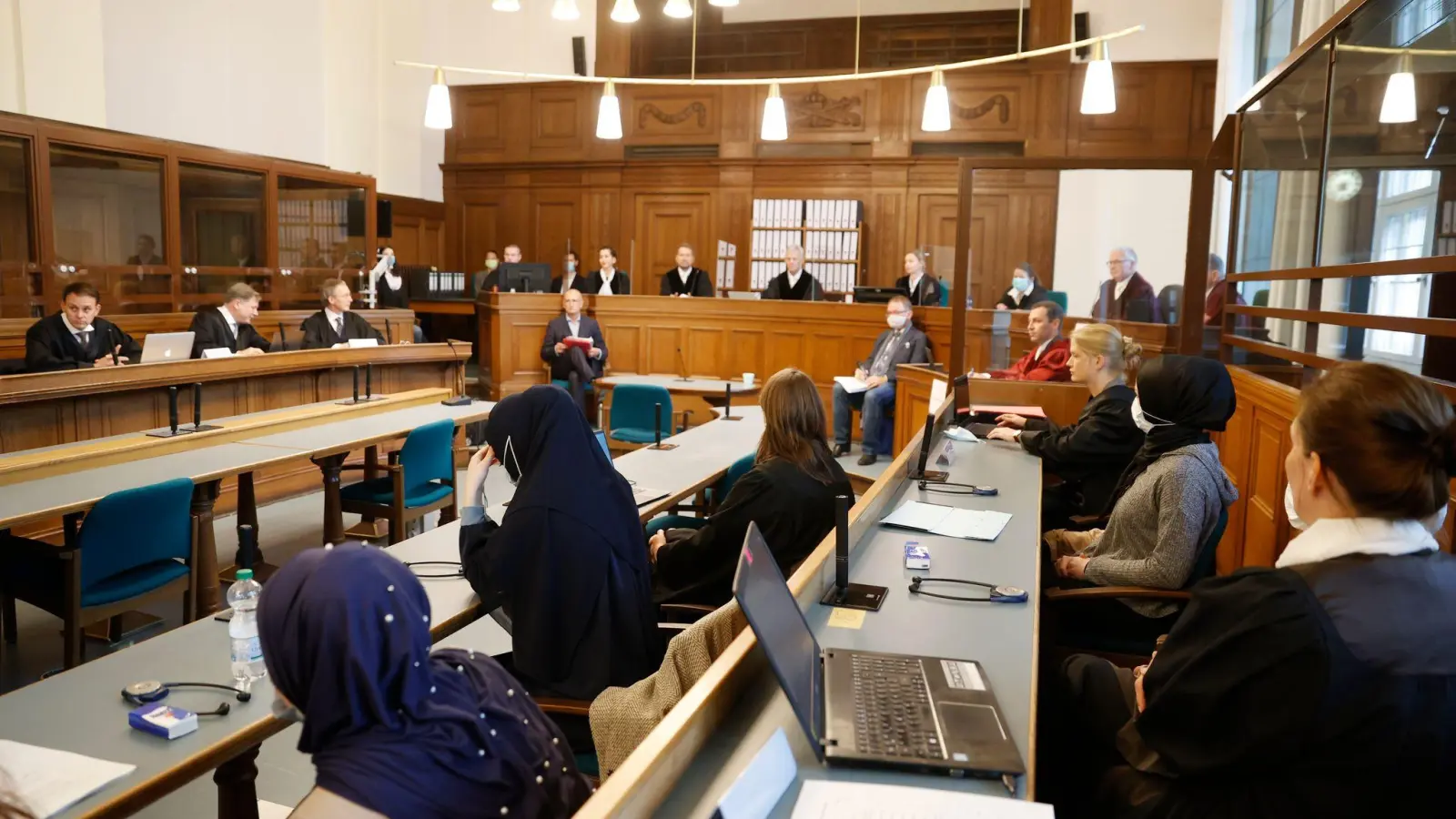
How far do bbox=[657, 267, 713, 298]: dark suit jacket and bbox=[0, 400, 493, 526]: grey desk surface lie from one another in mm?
4217

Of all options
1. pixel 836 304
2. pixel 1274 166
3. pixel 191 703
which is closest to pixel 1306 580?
pixel 191 703

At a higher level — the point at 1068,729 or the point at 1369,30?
the point at 1369,30

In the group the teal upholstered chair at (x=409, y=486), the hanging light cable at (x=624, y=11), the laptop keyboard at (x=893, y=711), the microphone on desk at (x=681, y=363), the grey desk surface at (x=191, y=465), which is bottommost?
the teal upholstered chair at (x=409, y=486)

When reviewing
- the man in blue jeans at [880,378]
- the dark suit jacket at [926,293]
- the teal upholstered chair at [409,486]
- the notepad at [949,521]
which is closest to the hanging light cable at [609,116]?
the teal upholstered chair at [409,486]

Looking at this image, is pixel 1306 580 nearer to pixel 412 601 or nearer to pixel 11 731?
pixel 412 601

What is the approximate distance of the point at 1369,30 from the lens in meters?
3.26

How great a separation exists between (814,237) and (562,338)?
11.9 feet

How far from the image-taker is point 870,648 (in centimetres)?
195

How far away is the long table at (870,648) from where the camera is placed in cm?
133

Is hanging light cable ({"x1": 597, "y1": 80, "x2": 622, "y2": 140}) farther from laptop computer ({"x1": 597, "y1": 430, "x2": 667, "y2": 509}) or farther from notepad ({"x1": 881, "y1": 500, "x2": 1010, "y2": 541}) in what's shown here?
notepad ({"x1": 881, "y1": 500, "x2": 1010, "y2": 541})

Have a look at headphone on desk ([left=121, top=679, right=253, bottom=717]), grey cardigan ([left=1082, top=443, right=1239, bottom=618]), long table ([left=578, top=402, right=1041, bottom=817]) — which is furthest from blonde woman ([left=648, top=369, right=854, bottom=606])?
headphone on desk ([left=121, top=679, right=253, bottom=717])

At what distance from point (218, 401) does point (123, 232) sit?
3.71m

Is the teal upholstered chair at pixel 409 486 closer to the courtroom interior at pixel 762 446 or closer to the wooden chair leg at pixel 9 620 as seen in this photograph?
the courtroom interior at pixel 762 446

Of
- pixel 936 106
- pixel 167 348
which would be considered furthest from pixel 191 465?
pixel 936 106
